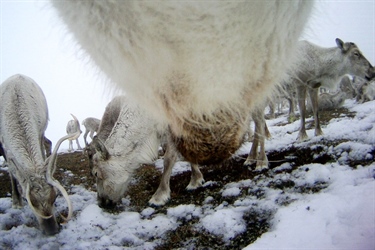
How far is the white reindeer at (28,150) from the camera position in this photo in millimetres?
3682

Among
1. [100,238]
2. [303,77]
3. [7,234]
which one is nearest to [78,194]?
[7,234]

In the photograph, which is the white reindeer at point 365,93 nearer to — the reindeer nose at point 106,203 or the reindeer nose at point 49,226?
the reindeer nose at point 106,203

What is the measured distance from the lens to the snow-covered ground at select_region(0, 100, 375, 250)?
68.7 inches

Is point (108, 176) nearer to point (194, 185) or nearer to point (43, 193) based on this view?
point (43, 193)

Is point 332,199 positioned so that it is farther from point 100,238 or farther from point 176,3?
point 100,238

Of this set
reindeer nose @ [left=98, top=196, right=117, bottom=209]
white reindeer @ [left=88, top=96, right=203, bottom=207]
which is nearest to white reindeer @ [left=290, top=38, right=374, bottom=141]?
white reindeer @ [left=88, top=96, right=203, bottom=207]

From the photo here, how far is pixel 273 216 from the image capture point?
2.69m

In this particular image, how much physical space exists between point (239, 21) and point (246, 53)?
0.09 m

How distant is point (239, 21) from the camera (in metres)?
0.55

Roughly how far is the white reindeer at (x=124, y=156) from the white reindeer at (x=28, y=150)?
0.71 metres

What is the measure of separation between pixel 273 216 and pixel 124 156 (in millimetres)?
2634

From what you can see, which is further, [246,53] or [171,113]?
[171,113]

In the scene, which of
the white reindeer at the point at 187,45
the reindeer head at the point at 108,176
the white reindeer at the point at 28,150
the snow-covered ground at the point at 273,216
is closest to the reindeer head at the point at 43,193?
the white reindeer at the point at 28,150

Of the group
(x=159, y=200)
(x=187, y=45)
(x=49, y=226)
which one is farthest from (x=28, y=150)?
(x=187, y=45)
